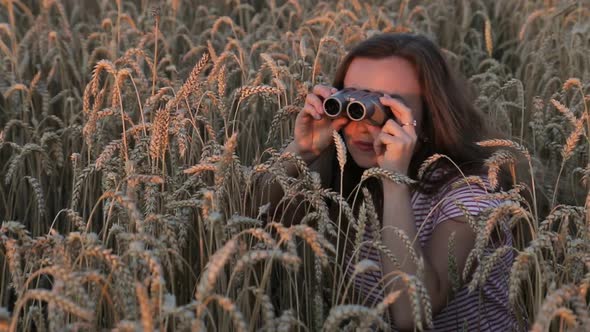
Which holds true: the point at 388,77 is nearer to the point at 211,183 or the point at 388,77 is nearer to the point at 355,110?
the point at 355,110

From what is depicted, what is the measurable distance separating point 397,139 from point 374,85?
27cm

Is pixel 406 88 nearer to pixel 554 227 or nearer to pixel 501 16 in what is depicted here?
pixel 554 227

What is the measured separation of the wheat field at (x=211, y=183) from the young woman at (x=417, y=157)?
79 millimetres

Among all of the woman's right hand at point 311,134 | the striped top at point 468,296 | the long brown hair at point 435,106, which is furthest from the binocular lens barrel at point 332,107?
the striped top at point 468,296

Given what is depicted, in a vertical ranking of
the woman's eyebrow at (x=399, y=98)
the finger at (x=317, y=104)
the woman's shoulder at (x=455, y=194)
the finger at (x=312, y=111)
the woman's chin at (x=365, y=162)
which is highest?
the woman's eyebrow at (x=399, y=98)

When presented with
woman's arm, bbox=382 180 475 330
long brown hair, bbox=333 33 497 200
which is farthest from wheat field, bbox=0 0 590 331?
long brown hair, bbox=333 33 497 200

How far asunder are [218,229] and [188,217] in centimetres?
46

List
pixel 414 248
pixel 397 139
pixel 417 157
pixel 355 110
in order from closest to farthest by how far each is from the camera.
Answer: pixel 414 248
pixel 397 139
pixel 355 110
pixel 417 157

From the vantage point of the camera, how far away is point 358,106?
2.12 meters

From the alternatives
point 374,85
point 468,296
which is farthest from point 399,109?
point 468,296

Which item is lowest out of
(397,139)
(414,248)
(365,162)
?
(414,248)

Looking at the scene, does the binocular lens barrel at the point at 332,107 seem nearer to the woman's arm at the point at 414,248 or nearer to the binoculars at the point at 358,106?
the binoculars at the point at 358,106

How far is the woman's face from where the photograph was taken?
2260 millimetres

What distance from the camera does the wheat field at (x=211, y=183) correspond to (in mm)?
1448
